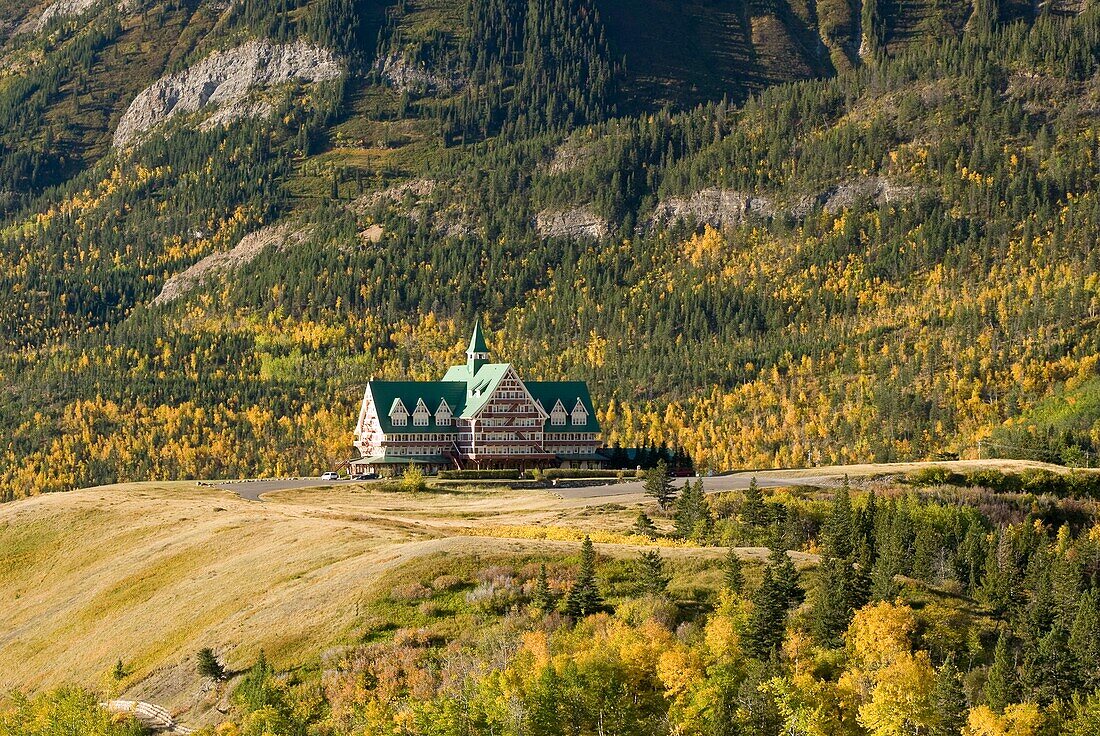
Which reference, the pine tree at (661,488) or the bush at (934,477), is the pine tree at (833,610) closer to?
the pine tree at (661,488)

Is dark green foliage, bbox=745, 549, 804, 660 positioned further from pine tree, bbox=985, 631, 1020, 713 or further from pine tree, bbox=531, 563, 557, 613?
pine tree, bbox=531, 563, 557, 613

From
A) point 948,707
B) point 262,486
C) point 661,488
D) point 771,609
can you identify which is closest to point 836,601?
point 771,609

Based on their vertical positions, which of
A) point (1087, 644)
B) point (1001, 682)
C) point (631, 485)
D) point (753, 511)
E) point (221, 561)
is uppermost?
point (631, 485)

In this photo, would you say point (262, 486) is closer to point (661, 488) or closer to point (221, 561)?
point (221, 561)

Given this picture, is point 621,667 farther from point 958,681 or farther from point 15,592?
point 15,592

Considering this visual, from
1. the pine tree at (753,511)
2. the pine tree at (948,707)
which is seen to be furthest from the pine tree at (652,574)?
the pine tree at (753,511)

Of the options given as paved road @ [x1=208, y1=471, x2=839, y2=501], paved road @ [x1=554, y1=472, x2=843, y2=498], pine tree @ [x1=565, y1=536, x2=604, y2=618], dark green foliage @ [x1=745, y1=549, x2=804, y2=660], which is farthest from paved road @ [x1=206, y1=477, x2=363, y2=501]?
dark green foliage @ [x1=745, y1=549, x2=804, y2=660]
